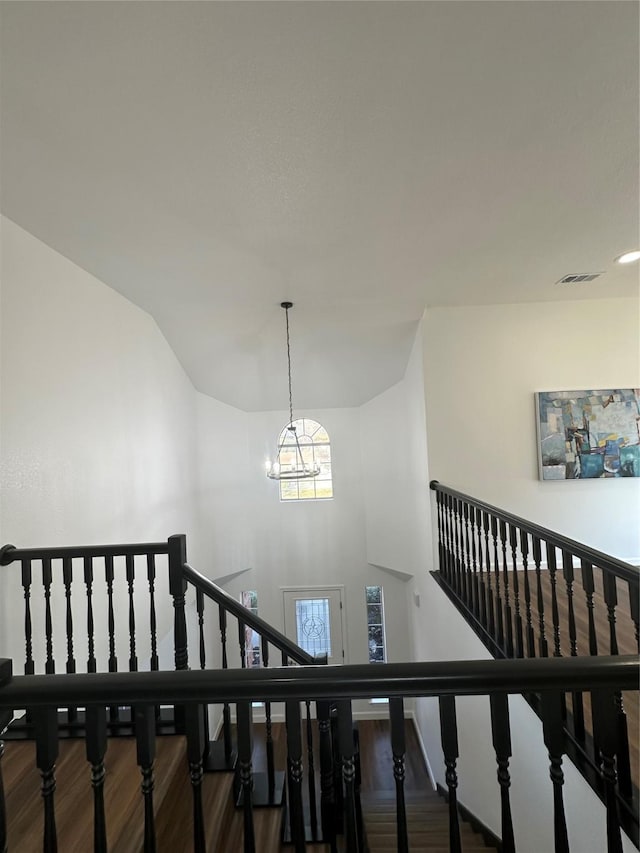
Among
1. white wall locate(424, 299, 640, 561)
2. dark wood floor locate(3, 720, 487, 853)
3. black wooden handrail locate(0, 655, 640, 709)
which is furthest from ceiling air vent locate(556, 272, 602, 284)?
dark wood floor locate(3, 720, 487, 853)

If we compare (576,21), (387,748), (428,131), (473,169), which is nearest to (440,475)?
(473,169)

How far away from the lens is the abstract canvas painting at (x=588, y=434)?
13.9 feet

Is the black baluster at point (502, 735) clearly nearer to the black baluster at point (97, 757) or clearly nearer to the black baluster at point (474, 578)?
the black baluster at point (97, 757)

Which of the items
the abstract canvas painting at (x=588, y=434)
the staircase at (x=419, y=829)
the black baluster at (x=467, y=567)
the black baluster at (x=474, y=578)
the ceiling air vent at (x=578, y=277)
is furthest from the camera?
the abstract canvas painting at (x=588, y=434)

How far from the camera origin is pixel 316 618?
6645 mm

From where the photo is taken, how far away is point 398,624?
6.46m

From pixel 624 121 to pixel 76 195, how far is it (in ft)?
9.15

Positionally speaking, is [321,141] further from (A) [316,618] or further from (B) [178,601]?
(A) [316,618]

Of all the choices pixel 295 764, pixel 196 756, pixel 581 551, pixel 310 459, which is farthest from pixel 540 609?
pixel 310 459

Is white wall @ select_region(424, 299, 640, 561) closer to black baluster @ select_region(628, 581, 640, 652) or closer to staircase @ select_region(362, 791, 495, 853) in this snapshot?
staircase @ select_region(362, 791, 495, 853)

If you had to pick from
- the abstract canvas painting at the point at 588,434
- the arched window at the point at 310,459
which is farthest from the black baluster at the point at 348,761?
the arched window at the point at 310,459

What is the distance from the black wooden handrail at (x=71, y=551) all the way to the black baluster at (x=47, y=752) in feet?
4.18

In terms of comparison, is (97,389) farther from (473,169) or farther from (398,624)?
(398,624)

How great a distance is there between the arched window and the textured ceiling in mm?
3182
